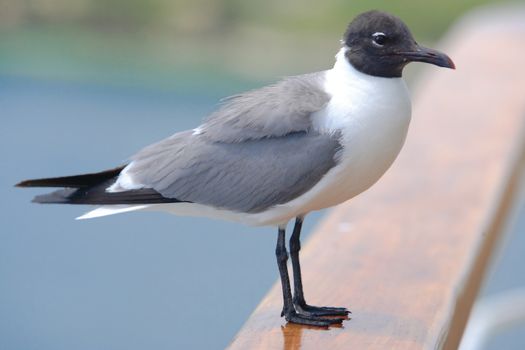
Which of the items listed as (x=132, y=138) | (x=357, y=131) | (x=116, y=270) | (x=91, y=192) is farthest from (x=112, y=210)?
(x=132, y=138)

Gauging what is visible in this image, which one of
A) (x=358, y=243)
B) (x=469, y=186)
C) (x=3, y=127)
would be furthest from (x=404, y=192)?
(x=3, y=127)

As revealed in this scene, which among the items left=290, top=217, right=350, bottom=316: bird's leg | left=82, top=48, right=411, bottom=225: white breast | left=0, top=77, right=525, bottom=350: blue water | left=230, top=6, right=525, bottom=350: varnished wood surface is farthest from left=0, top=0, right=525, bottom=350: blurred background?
left=82, top=48, right=411, bottom=225: white breast

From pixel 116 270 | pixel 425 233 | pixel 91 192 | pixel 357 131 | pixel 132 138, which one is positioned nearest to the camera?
pixel 357 131

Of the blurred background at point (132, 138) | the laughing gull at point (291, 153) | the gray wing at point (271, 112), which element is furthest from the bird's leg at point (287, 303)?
the blurred background at point (132, 138)

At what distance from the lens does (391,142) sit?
1321 millimetres

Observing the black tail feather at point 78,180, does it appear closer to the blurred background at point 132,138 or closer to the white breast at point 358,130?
the white breast at point 358,130

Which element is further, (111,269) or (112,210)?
(111,269)

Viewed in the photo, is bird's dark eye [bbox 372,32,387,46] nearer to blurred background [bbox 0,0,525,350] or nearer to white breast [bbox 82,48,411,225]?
white breast [bbox 82,48,411,225]

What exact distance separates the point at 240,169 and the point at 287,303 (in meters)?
0.18

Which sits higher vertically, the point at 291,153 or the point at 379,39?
the point at 379,39

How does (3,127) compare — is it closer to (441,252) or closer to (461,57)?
(461,57)

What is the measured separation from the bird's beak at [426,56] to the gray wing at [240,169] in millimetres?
140

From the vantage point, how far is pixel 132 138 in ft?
18.9

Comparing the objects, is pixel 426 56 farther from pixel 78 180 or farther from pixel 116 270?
pixel 116 270
